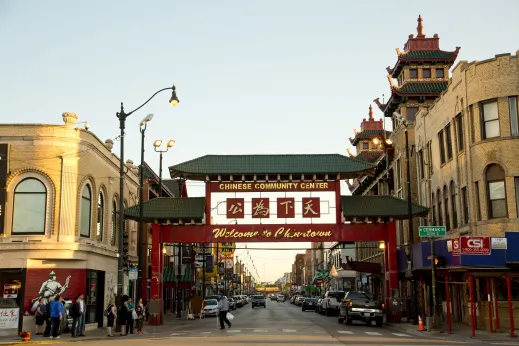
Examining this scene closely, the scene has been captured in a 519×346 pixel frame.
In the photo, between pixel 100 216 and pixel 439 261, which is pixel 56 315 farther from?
pixel 439 261

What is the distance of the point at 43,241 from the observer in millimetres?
30188

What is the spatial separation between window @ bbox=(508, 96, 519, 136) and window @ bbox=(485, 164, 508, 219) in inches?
73.8

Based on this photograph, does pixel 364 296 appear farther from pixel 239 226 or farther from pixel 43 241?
pixel 43 241

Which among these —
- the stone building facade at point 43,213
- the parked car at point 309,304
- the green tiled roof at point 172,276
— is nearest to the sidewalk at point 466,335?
the stone building facade at point 43,213

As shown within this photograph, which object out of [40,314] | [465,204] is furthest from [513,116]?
[40,314]

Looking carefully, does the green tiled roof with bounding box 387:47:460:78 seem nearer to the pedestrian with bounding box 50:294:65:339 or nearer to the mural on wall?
the mural on wall

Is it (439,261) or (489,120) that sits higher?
(489,120)

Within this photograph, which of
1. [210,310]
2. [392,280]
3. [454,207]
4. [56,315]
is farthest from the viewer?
[210,310]

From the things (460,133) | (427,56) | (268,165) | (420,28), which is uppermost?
(420,28)

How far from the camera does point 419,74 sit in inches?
2475

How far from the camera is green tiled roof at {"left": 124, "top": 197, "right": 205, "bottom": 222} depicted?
35844 millimetres

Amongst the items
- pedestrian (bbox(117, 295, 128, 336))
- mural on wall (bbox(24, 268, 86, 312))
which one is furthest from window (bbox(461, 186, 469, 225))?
mural on wall (bbox(24, 268, 86, 312))

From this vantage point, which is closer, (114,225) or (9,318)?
(9,318)

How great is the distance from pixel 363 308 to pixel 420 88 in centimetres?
3278
